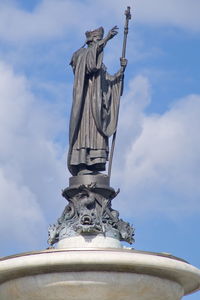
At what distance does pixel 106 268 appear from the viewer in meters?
20.1

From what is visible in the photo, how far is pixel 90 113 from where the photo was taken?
2344cm

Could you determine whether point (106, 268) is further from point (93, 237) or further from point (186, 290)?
point (186, 290)

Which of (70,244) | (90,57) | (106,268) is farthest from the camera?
(90,57)

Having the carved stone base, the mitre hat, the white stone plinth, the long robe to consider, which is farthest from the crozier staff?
the white stone plinth

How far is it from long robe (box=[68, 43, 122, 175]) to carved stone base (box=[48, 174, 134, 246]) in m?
0.67

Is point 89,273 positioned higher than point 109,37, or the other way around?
point 109,37

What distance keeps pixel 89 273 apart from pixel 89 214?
207 cm

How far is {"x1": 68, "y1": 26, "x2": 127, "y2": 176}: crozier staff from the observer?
23.1 m

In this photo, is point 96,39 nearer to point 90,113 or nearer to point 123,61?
point 123,61

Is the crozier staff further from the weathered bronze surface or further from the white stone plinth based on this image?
the white stone plinth

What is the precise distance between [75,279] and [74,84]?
606cm

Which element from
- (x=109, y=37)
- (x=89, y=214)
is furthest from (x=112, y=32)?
(x=89, y=214)

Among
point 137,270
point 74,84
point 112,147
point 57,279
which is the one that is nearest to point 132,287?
→ point 137,270

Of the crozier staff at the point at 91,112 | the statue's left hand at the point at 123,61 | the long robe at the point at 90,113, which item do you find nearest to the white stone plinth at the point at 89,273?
the crozier staff at the point at 91,112
